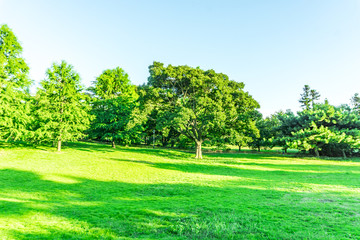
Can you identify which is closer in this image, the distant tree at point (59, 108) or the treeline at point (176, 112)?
the treeline at point (176, 112)

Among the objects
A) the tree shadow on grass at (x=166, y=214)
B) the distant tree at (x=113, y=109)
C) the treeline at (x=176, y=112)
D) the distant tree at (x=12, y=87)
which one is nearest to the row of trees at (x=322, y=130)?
the treeline at (x=176, y=112)

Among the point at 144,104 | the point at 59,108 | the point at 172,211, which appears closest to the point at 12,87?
the point at 59,108

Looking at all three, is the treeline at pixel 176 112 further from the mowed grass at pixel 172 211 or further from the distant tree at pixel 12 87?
the mowed grass at pixel 172 211

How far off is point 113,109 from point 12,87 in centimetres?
1561

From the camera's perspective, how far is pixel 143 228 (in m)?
5.52

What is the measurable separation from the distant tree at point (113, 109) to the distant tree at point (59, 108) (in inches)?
286

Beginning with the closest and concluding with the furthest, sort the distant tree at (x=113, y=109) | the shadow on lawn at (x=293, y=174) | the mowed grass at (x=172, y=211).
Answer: the mowed grass at (x=172, y=211) → the shadow on lawn at (x=293, y=174) → the distant tree at (x=113, y=109)

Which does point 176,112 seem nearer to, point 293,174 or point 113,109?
point 293,174

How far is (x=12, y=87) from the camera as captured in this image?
829 inches

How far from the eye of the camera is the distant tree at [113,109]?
33.3m

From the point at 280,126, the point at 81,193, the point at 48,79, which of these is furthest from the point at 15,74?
the point at 280,126

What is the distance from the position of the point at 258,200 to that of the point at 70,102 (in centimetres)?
2668

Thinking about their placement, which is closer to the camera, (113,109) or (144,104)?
(144,104)

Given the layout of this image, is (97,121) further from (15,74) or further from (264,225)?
(264,225)
